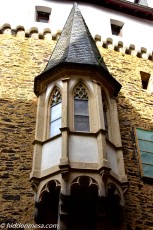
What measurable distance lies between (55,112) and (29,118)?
1325mm

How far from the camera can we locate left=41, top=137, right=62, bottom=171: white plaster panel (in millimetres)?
8711

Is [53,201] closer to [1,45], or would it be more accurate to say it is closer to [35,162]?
[35,162]

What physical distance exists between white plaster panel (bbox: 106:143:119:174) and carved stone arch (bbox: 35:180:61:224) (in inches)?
55.9

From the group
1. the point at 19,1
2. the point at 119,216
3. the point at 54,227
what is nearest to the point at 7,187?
the point at 54,227

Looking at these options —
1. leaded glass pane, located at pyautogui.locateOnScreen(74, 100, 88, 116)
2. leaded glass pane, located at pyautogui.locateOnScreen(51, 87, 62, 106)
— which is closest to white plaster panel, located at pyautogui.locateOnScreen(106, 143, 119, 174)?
leaded glass pane, located at pyautogui.locateOnScreen(74, 100, 88, 116)

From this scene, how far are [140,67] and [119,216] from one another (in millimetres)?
7012

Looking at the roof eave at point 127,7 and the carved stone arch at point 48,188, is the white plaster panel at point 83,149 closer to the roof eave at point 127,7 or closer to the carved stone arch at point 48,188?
the carved stone arch at point 48,188

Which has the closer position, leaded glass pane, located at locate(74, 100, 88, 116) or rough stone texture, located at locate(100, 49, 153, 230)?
rough stone texture, located at locate(100, 49, 153, 230)

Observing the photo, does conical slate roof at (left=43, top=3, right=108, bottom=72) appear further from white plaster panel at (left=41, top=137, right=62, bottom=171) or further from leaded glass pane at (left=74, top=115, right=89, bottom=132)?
white plaster panel at (left=41, top=137, right=62, bottom=171)

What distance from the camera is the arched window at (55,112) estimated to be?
9602 mm

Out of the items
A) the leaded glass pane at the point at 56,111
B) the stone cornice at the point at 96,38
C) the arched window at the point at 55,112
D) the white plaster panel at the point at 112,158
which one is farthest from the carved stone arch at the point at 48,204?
the stone cornice at the point at 96,38

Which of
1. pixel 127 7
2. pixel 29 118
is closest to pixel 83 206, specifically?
pixel 29 118

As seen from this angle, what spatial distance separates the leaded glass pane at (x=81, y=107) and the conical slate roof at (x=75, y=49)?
116cm

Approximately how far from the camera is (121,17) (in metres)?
16.9
